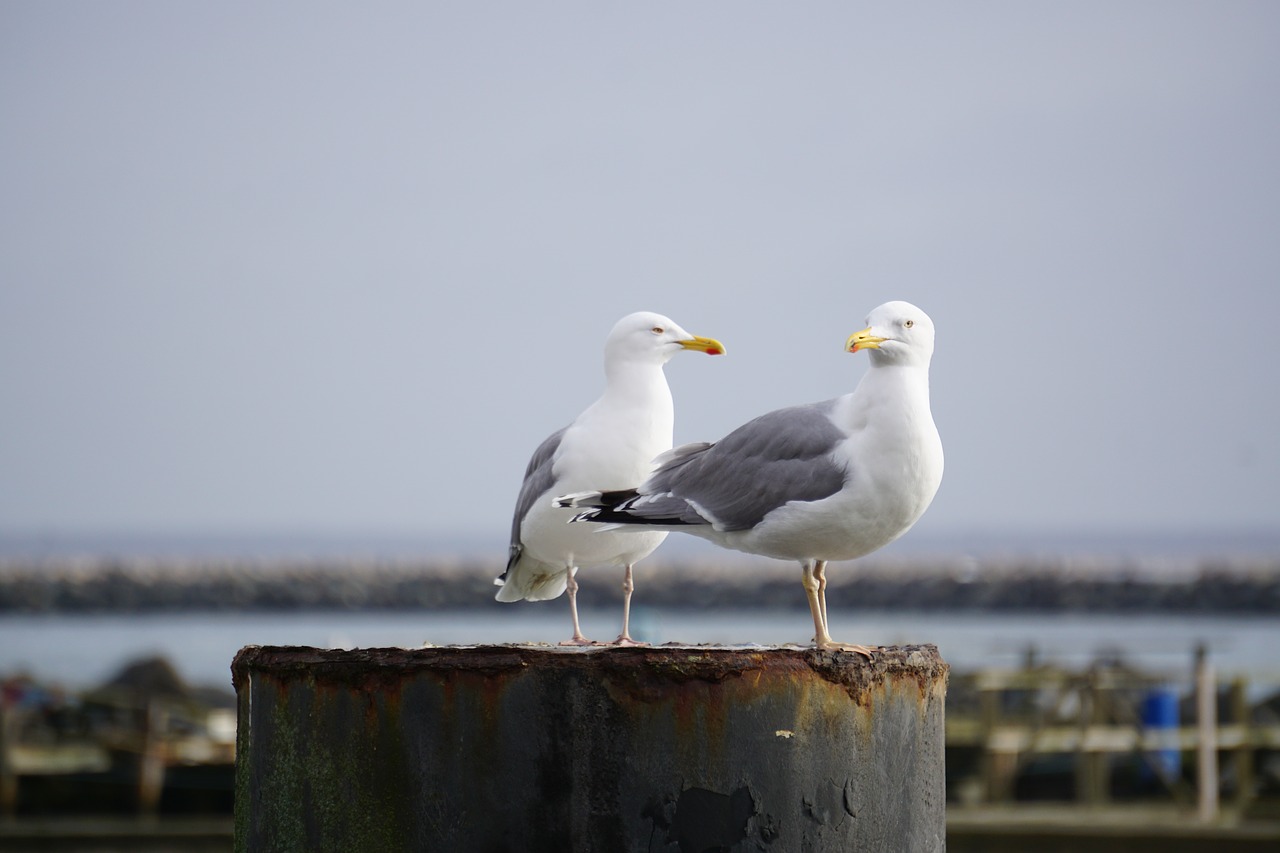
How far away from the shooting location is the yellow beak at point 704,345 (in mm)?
4301

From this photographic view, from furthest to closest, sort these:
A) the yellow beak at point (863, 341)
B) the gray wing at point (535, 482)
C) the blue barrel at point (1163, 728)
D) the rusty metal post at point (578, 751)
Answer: the blue barrel at point (1163, 728), the gray wing at point (535, 482), the yellow beak at point (863, 341), the rusty metal post at point (578, 751)

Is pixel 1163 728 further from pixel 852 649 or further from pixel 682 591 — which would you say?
pixel 682 591

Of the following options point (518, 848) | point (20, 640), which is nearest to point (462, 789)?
point (518, 848)

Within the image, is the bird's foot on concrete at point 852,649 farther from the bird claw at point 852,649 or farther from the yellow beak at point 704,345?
the yellow beak at point 704,345

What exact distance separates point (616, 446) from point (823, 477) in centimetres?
82

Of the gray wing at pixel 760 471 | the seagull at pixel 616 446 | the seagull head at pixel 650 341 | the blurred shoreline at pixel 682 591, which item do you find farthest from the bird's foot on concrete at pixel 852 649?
the blurred shoreline at pixel 682 591

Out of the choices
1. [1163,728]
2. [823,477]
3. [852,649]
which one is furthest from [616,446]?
[1163,728]

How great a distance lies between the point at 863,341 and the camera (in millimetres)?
3461

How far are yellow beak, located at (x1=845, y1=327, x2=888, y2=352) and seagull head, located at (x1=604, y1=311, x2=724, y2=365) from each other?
2.69 feet

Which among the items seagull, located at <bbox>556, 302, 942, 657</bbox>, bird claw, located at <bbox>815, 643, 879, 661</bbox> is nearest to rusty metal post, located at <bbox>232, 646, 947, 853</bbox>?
bird claw, located at <bbox>815, 643, 879, 661</bbox>

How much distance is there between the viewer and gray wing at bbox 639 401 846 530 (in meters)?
3.61

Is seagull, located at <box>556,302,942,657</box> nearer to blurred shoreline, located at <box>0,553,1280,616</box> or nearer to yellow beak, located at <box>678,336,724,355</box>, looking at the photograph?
yellow beak, located at <box>678,336,724,355</box>

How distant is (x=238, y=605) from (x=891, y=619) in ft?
74.9

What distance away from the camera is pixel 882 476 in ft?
11.4
